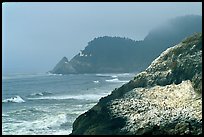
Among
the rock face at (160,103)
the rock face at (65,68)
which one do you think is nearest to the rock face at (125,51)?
the rock face at (65,68)

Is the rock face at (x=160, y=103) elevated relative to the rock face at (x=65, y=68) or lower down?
lower down

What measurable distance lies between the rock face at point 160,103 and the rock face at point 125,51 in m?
126

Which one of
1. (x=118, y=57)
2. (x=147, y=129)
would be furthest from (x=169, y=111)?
(x=118, y=57)

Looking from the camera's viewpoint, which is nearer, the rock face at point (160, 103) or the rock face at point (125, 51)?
the rock face at point (160, 103)

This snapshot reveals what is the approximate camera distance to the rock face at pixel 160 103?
19.7m

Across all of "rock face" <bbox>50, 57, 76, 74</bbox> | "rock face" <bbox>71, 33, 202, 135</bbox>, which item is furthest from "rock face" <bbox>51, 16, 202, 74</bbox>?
"rock face" <bbox>71, 33, 202, 135</bbox>

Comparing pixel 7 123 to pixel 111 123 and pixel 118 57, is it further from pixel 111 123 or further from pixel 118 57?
pixel 118 57

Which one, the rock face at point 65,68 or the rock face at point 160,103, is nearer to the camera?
the rock face at point 160,103

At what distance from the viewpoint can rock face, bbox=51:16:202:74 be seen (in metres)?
159

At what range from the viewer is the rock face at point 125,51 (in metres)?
159

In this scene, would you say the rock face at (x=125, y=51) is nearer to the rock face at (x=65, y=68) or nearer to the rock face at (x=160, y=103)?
the rock face at (x=65, y=68)

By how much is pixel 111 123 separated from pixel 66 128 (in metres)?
9.06

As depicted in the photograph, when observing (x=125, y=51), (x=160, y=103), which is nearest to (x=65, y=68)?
(x=125, y=51)

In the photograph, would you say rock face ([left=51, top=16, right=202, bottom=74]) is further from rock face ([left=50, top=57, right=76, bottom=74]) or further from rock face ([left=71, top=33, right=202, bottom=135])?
rock face ([left=71, top=33, right=202, bottom=135])
